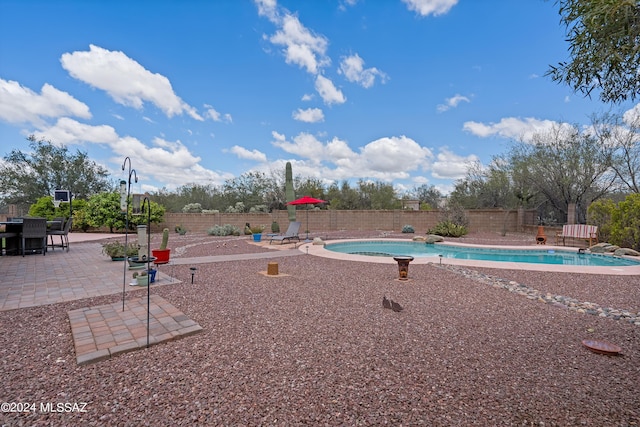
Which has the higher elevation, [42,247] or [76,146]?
[76,146]

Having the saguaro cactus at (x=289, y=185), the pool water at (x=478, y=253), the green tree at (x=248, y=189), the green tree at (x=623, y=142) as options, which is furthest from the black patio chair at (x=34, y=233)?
the green tree at (x=623, y=142)

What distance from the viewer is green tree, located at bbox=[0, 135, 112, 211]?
19.1 meters

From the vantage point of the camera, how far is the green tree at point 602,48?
2.04m

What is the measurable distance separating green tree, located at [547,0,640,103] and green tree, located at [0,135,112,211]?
79.9 feet

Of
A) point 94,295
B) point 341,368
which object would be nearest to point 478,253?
point 341,368

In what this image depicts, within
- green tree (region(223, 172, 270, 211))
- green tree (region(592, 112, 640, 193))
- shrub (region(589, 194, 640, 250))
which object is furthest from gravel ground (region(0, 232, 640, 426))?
green tree (region(223, 172, 270, 211))

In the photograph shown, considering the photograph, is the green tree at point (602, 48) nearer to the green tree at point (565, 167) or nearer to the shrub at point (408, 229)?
the shrub at point (408, 229)

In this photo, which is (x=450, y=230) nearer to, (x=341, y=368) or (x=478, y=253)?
(x=478, y=253)

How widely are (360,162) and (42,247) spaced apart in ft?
65.9

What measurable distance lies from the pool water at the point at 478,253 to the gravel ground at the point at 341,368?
4878 mm

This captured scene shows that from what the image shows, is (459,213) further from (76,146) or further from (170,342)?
(76,146)

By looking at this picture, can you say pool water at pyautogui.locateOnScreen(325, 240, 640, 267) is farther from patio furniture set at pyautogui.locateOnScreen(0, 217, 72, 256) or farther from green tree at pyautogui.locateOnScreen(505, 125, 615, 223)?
patio furniture set at pyautogui.locateOnScreen(0, 217, 72, 256)

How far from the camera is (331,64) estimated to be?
13281 millimetres

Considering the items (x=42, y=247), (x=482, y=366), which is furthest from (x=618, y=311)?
(x=42, y=247)
